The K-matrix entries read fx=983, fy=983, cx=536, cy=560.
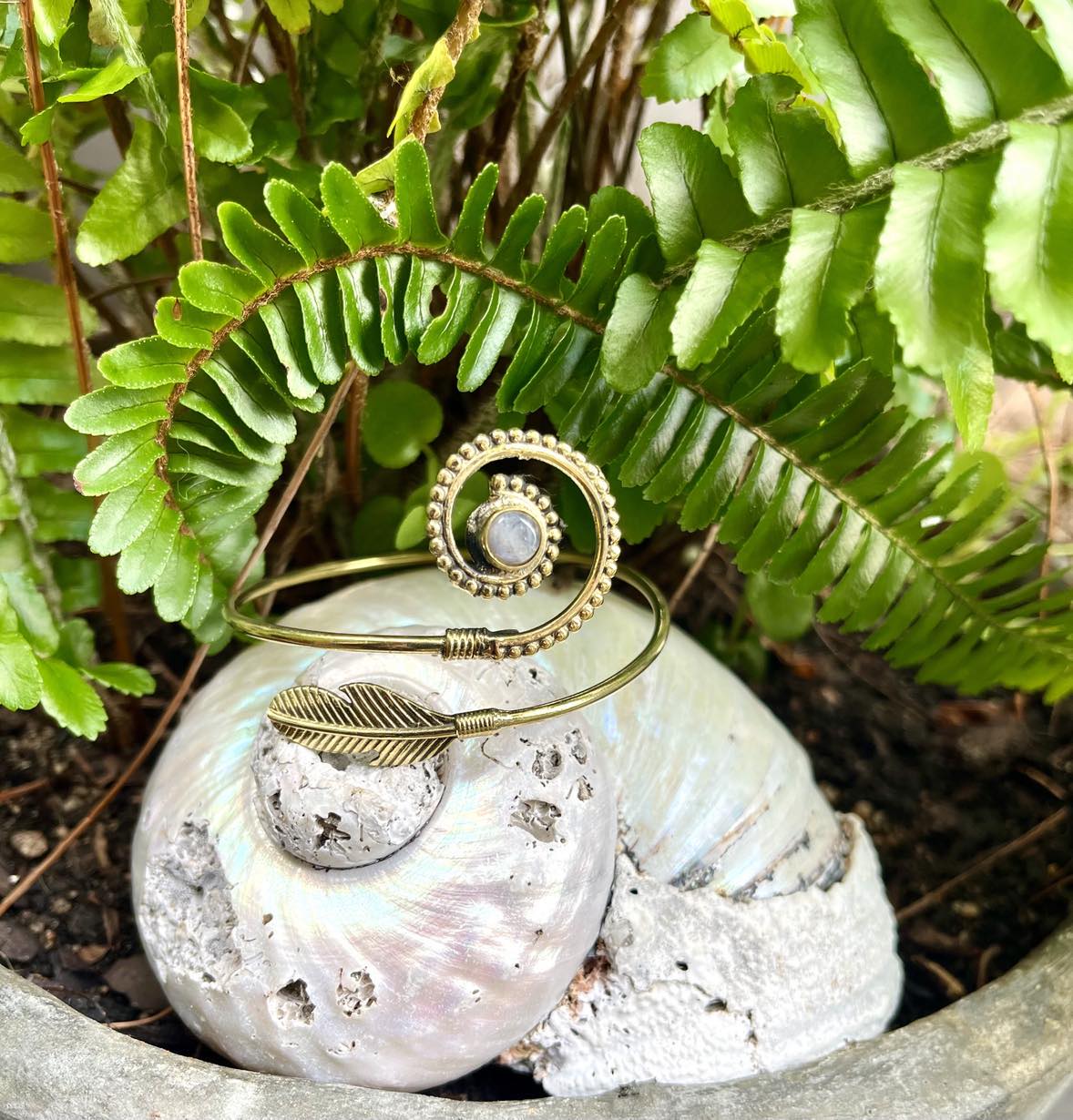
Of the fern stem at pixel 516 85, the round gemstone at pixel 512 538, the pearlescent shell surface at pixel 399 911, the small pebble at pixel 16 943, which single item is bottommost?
the small pebble at pixel 16 943

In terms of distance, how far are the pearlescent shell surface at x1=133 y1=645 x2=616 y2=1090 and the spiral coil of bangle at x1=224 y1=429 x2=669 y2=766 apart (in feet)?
0.15

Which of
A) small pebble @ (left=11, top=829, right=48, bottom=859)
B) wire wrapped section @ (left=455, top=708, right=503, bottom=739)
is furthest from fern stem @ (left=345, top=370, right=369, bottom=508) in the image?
small pebble @ (left=11, top=829, right=48, bottom=859)

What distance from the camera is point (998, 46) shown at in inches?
19.7

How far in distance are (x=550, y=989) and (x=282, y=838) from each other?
204 mm

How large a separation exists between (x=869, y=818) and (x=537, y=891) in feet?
1.59

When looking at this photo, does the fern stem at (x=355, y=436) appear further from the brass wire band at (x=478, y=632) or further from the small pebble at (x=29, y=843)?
the small pebble at (x=29, y=843)

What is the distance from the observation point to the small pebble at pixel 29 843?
79 cm

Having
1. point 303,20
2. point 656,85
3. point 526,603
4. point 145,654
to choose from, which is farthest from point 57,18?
point 145,654

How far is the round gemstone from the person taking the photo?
0.61 metres

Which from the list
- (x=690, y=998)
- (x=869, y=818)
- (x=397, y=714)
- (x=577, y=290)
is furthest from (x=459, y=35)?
(x=869, y=818)

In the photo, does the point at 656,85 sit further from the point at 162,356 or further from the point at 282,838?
the point at 282,838

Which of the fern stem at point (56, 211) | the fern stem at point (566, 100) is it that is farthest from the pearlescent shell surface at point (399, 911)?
the fern stem at point (566, 100)

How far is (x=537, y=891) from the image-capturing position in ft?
2.07

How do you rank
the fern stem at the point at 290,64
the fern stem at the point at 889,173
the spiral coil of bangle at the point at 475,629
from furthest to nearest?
the fern stem at the point at 290,64
the spiral coil of bangle at the point at 475,629
the fern stem at the point at 889,173
